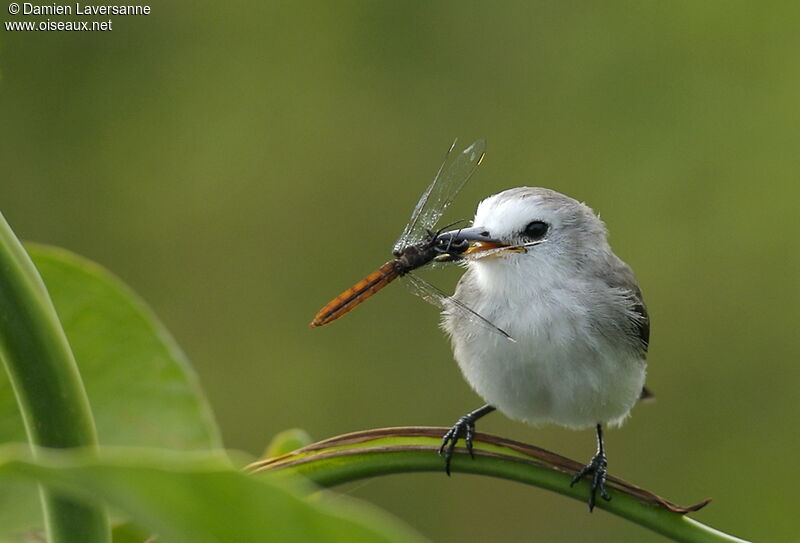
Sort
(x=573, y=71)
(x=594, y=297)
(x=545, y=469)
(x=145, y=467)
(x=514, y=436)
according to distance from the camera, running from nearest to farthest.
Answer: (x=145, y=467), (x=545, y=469), (x=594, y=297), (x=514, y=436), (x=573, y=71)

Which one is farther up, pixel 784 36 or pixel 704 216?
pixel 784 36

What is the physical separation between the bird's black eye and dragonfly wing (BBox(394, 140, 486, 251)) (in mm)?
231

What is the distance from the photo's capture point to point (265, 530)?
54 centimetres

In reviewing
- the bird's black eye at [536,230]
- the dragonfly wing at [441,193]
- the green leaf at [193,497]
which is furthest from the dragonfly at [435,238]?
the green leaf at [193,497]

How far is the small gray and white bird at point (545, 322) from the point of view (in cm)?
196

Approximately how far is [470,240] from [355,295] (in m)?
0.47

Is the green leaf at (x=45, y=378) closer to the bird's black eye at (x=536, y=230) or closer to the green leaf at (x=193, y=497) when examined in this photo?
the green leaf at (x=193, y=497)

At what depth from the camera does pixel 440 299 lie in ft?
6.59

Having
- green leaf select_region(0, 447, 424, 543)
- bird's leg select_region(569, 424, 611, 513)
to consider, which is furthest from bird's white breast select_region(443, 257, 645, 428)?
green leaf select_region(0, 447, 424, 543)

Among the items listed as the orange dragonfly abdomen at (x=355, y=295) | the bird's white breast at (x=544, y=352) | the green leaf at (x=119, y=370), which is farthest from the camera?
the bird's white breast at (x=544, y=352)

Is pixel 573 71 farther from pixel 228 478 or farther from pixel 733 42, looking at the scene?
pixel 228 478

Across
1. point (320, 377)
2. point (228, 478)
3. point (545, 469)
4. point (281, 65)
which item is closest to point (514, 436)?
point (320, 377)

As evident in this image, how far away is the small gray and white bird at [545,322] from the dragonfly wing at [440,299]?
0.04ft

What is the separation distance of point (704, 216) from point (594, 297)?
245cm
